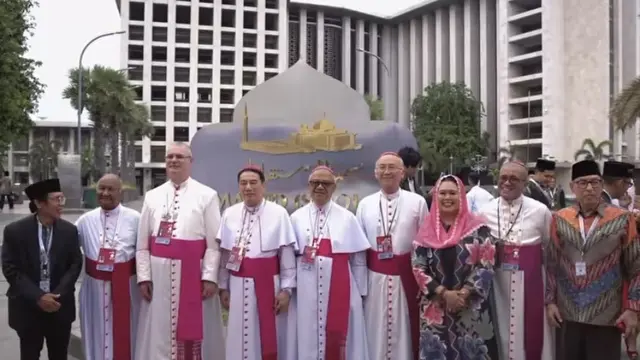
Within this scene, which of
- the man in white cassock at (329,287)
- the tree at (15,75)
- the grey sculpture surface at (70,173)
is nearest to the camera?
the man in white cassock at (329,287)

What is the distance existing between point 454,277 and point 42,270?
9.67 feet

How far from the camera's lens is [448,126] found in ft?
161

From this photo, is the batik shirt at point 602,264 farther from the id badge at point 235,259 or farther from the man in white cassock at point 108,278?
the man in white cassock at point 108,278

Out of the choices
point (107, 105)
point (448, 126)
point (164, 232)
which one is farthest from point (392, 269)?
point (448, 126)

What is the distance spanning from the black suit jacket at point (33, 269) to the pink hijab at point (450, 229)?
257 centimetres

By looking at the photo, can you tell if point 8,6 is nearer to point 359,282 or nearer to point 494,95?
point 359,282

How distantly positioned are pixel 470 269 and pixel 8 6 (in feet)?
49.9

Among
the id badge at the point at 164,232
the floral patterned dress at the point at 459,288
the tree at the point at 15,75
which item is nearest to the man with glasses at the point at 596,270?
the floral patterned dress at the point at 459,288

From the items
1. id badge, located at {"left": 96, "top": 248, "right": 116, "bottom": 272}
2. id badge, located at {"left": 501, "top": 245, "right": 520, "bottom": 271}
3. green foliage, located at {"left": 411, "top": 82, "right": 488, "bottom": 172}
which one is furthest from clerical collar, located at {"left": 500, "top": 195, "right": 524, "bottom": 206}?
green foliage, located at {"left": 411, "top": 82, "right": 488, "bottom": 172}

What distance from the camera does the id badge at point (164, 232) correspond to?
16.5 feet

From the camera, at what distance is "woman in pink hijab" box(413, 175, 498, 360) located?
4254mm

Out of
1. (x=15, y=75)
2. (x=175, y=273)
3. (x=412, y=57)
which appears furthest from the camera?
(x=412, y=57)

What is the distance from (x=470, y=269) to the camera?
4.26 m

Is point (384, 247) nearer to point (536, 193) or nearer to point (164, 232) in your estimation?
point (164, 232)
